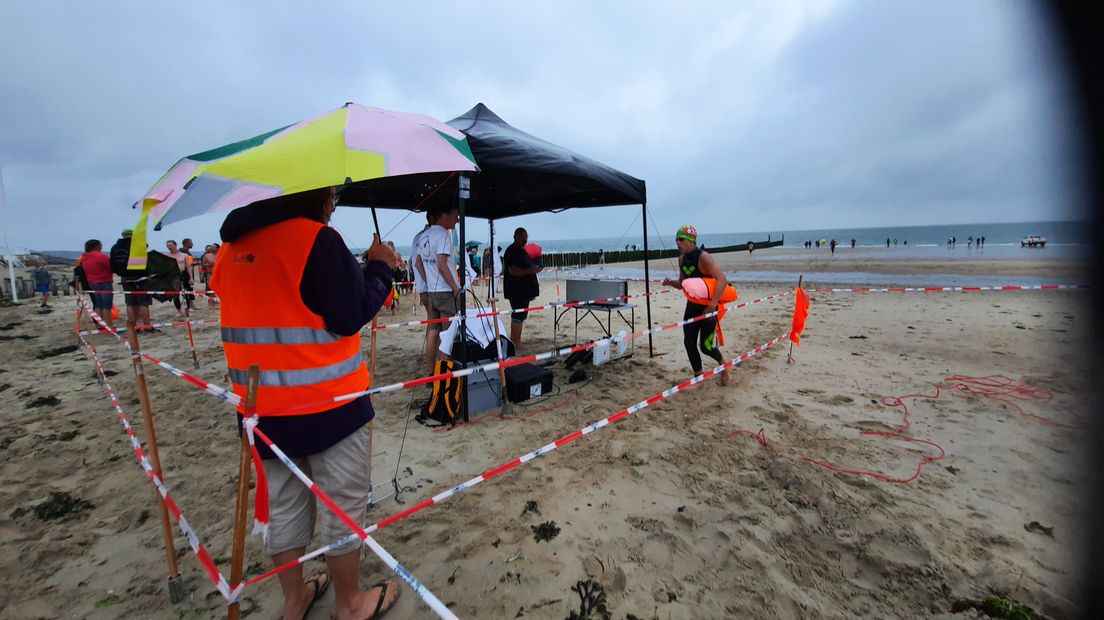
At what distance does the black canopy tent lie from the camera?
443cm

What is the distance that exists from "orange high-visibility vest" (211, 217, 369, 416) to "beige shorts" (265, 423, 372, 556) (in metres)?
0.26

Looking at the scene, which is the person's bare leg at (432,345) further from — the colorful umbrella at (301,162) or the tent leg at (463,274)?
the colorful umbrella at (301,162)

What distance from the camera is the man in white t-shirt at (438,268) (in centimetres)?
491

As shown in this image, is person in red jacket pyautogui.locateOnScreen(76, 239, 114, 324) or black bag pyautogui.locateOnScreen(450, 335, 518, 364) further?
person in red jacket pyautogui.locateOnScreen(76, 239, 114, 324)

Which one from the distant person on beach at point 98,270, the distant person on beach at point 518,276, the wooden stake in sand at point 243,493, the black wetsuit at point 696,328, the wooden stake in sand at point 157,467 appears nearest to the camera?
the wooden stake in sand at point 243,493

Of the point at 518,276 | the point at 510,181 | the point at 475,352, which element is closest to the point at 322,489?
the point at 475,352

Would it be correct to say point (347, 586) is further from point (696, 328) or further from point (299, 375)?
point (696, 328)

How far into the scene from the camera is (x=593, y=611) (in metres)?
2.25

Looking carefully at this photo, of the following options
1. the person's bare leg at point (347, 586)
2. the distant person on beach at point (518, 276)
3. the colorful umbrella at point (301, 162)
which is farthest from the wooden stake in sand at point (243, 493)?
the distant person on beach at point (518, 276)

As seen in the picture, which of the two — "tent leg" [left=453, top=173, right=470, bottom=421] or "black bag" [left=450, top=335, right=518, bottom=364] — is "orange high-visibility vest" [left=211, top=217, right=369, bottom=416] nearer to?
"tent leg" [left=453, top=173, right=470, bottom=421]

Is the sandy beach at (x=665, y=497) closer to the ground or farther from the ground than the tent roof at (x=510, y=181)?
closer to the ground

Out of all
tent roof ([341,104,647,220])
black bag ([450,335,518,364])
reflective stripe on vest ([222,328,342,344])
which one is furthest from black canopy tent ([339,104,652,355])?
reflective stripe on vest ([222,328,342,344])

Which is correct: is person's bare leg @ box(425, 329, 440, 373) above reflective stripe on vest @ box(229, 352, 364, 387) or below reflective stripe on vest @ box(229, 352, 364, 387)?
below

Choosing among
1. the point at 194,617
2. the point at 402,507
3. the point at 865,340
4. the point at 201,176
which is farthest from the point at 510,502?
the point at 865,340
